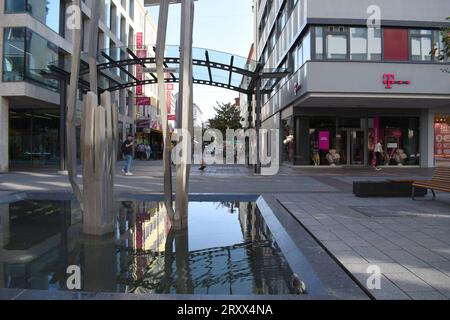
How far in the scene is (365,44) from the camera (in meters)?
22.1

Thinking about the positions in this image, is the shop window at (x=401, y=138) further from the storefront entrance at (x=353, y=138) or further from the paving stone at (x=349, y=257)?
the paving stone at (x=349, y=257)

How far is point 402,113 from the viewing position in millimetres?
25938

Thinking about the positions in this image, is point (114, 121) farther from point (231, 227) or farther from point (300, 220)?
point (300, 220)

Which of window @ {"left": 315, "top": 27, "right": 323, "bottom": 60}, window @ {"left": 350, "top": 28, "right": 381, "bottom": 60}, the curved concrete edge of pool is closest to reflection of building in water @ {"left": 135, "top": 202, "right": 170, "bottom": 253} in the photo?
the curved concrete edge of pool

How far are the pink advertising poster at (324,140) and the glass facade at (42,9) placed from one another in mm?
16217

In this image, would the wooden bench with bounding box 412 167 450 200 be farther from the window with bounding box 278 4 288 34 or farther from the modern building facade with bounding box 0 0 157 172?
the window with bounding box 278 4 288 34

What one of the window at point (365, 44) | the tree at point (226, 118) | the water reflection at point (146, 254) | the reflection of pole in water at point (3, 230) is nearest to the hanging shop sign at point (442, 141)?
the window at point (365, 44)

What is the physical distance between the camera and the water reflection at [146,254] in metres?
4.51

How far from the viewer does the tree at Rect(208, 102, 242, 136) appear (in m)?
52.4

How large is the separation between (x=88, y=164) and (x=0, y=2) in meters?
17.3

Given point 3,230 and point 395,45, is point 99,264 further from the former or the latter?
point 395,45

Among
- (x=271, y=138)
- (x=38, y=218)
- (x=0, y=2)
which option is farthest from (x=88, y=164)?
(x=271, y=138)

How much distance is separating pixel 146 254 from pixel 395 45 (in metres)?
20.4
